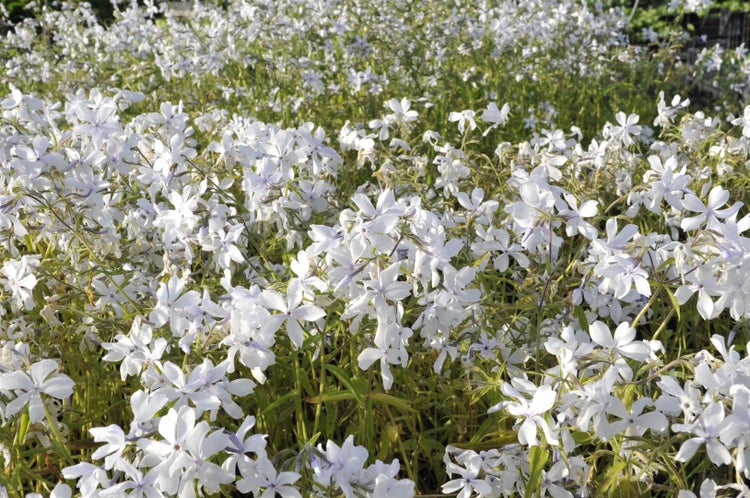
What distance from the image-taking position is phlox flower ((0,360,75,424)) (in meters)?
1.42

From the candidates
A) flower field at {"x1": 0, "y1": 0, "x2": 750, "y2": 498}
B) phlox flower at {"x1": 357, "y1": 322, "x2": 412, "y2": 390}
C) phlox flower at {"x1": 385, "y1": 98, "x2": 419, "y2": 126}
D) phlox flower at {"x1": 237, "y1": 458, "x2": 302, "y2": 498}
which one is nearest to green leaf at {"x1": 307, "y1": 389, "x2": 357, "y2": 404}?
flower field at {"x1": 0, "y1": 0, "x2": 750, "y2": 498}

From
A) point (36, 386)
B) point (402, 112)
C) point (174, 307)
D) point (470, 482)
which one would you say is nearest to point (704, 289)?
point (470, 482)

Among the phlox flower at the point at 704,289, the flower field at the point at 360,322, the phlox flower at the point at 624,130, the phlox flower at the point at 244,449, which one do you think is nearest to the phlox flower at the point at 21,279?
the flower field at the point at 360,322

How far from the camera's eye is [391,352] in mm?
1542

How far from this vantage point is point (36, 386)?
144 cm

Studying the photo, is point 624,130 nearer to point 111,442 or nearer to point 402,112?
point 402,112

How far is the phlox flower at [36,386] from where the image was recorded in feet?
4.65

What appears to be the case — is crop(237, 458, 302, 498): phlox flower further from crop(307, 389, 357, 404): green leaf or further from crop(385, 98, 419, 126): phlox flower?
crop(385, 98, 419, 126): phlox flower

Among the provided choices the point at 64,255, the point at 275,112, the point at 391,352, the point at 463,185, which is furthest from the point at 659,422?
the point at 275,112

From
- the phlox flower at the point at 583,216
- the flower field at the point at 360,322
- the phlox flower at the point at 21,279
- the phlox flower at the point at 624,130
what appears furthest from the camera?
the phlox flower at the point at 624,130

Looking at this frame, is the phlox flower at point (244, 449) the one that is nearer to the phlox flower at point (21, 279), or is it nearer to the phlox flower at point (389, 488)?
the phlox flower at point (389, 488)

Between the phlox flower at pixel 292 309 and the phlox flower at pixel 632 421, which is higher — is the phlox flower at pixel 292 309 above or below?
above

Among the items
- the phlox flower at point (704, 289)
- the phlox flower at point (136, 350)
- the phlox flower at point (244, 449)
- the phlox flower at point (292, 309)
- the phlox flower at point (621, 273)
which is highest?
the phlox flower at point (292, 309)

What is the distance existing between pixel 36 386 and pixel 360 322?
1.96 feet
